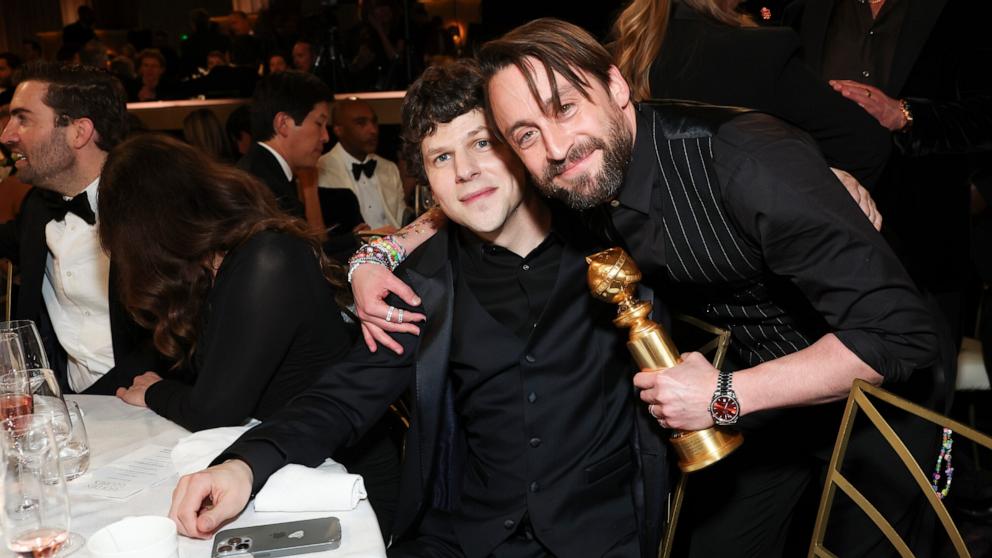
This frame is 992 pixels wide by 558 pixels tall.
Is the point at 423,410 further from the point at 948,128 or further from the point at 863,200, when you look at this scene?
the point at 948,128

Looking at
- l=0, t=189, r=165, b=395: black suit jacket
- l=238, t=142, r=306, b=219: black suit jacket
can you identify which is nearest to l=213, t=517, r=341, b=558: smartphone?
l=0, t=189, r=165, b=395: black suit jacket

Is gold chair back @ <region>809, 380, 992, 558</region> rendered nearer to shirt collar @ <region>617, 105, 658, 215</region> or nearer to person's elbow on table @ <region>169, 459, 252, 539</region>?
shirt collar @ <region>617, 105, 658, 215</region>

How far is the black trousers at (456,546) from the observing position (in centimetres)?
195

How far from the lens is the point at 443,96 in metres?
1.97

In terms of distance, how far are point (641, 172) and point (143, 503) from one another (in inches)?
46.2

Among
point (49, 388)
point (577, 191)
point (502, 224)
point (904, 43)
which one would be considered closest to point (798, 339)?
point (577, 191)

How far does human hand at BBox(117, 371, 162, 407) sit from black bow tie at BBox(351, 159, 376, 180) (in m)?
4.19

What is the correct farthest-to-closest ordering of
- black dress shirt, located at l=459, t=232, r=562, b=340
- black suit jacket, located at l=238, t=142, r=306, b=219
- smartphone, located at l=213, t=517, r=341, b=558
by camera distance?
black suit jacket, located at l=238, t=142, r=306, b=219 → black dress shirt, located at l=459, t=232, r=562, b=340 → smartphone, located at l=213, t=517, r=341, b=558

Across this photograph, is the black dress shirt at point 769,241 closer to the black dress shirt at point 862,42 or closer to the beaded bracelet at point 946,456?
the beaded bracelet at point 946,456

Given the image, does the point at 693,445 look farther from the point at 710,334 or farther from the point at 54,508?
the point at 54,508

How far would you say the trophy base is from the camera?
1.63 metres

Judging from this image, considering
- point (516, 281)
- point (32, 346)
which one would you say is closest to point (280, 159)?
point (32, 346)

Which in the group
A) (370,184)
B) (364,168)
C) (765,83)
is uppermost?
(765,83)

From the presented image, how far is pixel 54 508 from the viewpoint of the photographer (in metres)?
1.31
